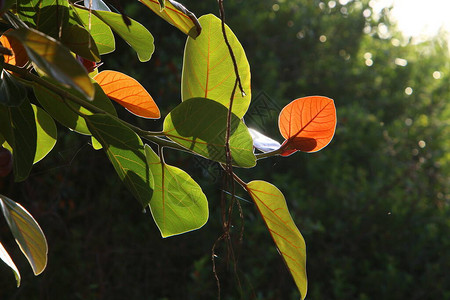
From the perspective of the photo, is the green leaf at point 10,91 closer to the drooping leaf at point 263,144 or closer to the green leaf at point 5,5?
the green leaf at point 5,5

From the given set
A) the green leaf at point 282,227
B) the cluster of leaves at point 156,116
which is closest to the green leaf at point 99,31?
the cluster of leaves at point 156,116

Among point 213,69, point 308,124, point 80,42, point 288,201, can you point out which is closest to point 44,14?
point 80,42

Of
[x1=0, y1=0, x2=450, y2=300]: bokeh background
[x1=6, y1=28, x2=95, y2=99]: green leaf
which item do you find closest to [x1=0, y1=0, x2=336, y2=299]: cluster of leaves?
[x1=6, y1=28, x2=95, y2=99]: green leaf

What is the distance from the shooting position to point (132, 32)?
20.4 inches

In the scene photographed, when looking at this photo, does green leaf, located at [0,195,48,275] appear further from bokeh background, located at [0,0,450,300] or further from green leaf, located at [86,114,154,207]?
bokeh background, located at [0,0,450,300]

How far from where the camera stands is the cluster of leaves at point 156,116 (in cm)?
43

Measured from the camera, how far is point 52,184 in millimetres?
2246

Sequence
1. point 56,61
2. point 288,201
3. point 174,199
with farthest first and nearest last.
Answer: point 288,201
point 174,199
point 56,61

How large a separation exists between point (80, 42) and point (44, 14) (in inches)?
2.0

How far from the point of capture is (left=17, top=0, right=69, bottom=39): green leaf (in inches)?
18.3

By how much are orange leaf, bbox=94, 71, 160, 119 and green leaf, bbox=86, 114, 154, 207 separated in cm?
7

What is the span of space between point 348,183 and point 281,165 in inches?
13.9

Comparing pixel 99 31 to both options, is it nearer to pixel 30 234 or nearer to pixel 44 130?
pixel 44 130

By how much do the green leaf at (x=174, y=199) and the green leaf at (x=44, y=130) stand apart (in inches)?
4.3
